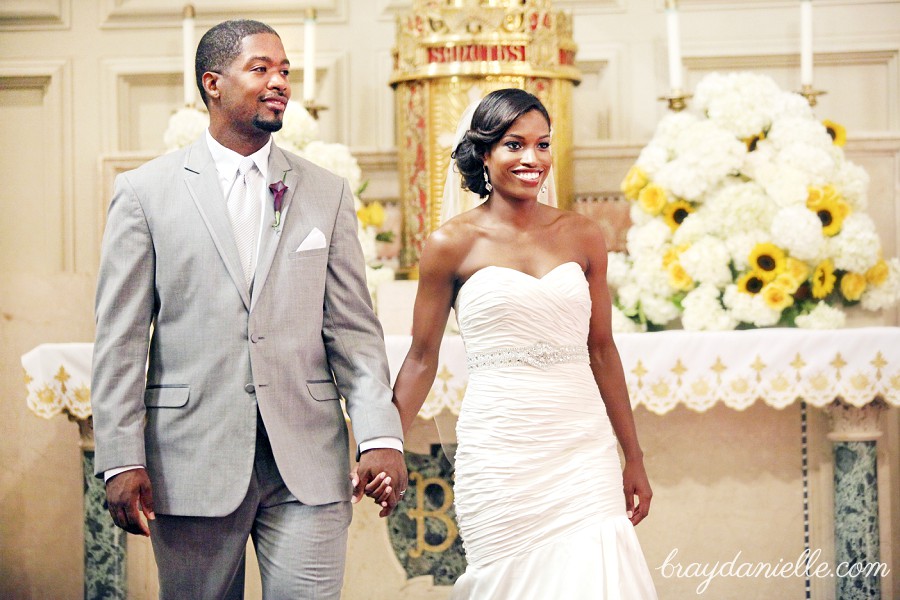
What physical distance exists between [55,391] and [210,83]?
5.83ft

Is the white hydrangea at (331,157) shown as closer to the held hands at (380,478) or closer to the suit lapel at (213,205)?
the suit lapel at (213,205)

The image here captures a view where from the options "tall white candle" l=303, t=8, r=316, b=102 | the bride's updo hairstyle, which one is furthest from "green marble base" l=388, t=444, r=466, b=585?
"tall white candle" l=303, t=8, r=316, b=102

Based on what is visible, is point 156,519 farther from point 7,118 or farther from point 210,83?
point 7,118

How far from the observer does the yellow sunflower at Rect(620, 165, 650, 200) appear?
4.64 m

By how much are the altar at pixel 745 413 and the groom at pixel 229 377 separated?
1306mm

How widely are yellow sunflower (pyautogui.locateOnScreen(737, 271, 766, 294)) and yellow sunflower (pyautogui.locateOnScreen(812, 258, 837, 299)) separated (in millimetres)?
185

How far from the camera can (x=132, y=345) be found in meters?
2.70

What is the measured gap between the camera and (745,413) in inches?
175

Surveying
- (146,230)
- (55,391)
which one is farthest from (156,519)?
(55,391)

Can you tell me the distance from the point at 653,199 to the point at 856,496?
130 cm

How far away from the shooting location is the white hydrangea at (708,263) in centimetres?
435

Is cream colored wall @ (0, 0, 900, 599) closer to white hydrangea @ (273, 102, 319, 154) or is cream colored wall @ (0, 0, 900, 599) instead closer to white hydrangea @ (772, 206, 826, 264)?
white hydrangea @ (273, 102, 319, 154)

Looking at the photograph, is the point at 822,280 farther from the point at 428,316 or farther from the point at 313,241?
the point at 313,241

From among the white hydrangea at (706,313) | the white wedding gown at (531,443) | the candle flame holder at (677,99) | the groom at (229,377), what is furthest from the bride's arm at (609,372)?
the candle flame holder at (677,99)
